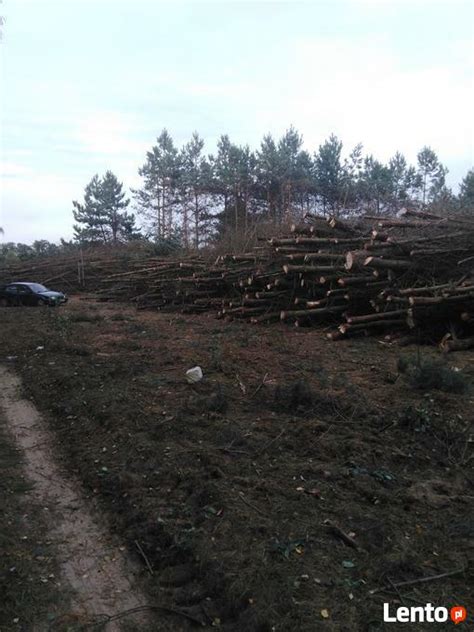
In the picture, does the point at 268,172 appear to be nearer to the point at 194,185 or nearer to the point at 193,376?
the point at 194,185

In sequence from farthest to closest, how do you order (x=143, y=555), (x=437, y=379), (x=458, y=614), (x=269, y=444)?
(x=437, y=379)
(x=269, y=444)
(x=143, y=555)
(x=458, y=614)

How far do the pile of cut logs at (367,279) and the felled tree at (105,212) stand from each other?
2783 centimetres

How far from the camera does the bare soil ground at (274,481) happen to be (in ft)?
8.23

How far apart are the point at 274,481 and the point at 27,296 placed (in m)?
19.4

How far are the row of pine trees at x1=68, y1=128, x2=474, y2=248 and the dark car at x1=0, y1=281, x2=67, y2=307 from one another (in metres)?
8.77

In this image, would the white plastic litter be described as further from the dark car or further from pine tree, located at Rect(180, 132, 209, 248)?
pine tree, located at Rect(180, 132, 209, 248)

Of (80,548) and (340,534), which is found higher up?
(340,534)

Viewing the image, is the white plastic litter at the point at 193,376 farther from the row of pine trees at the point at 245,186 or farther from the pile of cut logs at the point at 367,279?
the row of pine trees at the point at 245,186

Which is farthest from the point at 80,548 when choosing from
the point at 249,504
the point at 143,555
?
the point at 249,504

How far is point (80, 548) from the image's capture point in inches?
120

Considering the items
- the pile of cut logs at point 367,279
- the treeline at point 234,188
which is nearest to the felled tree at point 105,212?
the treeline at point 234,188

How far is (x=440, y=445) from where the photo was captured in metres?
4.31

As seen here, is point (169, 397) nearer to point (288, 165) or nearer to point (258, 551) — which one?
point (258, 551)

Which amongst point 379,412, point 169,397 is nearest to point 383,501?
point 379,412
